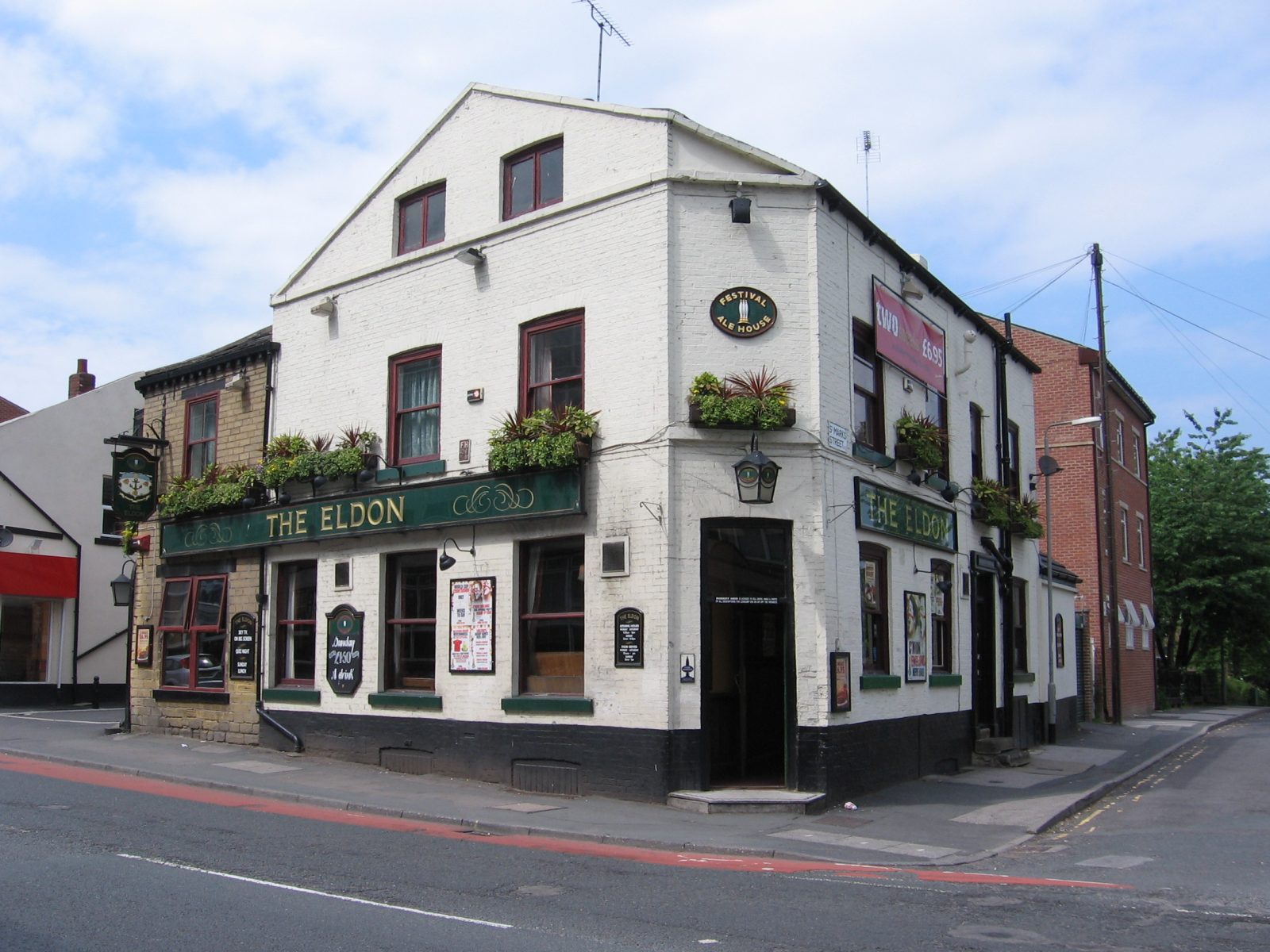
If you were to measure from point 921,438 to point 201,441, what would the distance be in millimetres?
12130

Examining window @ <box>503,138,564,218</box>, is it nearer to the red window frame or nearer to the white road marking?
the red window frame

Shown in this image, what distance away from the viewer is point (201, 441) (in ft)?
65.0

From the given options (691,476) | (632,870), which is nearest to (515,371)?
(691,476)

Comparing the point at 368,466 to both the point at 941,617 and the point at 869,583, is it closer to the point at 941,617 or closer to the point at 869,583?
the point at 869,583

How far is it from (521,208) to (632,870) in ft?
31.7

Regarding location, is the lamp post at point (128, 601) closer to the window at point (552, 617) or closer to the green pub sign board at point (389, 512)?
the green pub sign board at point (389, 512)

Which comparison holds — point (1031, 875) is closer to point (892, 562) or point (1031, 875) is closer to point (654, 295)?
point (892, 562)

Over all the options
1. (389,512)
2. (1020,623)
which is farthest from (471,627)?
(1020,623)

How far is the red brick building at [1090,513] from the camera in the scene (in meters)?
29.8

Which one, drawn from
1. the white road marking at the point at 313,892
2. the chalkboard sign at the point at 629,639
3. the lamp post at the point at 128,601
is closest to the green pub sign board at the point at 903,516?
the chalkboard sign at the point at 629,639

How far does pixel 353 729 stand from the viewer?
651 inches

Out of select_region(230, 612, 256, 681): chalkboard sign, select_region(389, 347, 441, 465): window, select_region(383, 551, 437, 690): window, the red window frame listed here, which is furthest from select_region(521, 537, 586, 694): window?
the red window frame

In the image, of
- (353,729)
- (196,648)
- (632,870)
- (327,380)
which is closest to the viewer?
(632,870)

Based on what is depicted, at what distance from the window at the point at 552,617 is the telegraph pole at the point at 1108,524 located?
17845 mm
